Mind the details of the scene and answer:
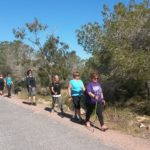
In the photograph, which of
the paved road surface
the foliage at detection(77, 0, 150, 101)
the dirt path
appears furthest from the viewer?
the foliage at detection(77, 0, 150, 101)

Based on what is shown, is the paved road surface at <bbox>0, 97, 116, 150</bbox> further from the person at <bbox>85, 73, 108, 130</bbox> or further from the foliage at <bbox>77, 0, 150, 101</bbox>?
the foliage at <bbox>77, 0, 150, 101</bbox>

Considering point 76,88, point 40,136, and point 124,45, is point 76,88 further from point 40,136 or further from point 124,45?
point 124,45

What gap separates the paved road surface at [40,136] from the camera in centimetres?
907

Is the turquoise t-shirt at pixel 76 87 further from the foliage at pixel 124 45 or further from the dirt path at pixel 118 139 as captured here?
the foliage at pixel 124 45

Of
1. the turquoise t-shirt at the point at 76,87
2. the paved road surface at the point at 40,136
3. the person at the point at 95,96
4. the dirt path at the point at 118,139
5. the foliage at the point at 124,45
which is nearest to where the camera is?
the paved road surface at the point at 40,136

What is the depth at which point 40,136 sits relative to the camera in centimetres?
1027

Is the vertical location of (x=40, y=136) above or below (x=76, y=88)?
below

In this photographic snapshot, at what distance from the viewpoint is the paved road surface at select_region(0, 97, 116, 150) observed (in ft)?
29.8

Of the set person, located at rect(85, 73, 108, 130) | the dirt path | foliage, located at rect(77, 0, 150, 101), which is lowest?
the dirt path

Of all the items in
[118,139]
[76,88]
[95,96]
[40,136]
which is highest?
[76,88]

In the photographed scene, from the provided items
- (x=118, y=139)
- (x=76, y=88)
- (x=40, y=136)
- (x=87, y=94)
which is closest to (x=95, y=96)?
(x=87, y=94)

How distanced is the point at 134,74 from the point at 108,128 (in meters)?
8.89

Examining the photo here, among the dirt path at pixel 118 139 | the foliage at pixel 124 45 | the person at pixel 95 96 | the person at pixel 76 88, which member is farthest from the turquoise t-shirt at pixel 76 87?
the foliage at pixel 124 45

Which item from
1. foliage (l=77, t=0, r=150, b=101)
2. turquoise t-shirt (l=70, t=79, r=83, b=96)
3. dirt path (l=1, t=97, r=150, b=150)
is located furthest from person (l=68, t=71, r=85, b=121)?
foliage (l=77, t=0, r=150, b=101)
